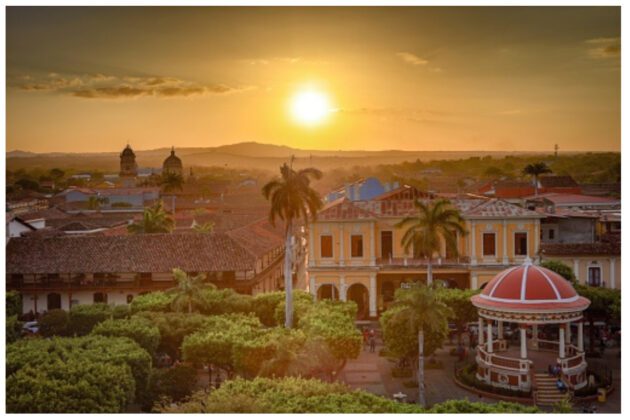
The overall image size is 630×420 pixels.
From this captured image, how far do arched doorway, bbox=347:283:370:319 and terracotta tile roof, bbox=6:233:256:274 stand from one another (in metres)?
4.16

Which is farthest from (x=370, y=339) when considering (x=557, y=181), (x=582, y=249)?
(x=557, y=181)

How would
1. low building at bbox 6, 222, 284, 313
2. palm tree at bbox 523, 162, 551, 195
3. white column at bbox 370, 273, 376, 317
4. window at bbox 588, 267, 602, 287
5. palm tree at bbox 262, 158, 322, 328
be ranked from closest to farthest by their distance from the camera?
1. palm tree at bbox 262, 158, 322, 328
2. low building at bbox 6, 222, 284, 313
3. palm tree at bbox 523, 162, 551, 195
4. window at bbox 588, 267, 602, 287
5. white column at bbox 370, 273, 376, 317

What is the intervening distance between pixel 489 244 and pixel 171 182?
523 inches

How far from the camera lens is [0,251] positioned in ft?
70.0

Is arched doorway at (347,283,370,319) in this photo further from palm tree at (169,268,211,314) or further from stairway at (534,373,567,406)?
stairway at (534,373,567,406)

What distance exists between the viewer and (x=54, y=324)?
2470 centimetres

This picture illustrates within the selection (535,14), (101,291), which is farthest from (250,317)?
(535,14)

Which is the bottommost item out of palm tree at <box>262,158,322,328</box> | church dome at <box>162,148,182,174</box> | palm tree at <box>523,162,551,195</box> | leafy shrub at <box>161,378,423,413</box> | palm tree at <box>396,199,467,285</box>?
leafy shrub at <box>161,378,423,413</box>

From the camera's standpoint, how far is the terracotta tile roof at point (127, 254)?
2703cm

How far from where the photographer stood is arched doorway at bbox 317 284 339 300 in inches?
1144

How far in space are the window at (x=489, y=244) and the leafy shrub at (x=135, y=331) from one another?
43.4 ft

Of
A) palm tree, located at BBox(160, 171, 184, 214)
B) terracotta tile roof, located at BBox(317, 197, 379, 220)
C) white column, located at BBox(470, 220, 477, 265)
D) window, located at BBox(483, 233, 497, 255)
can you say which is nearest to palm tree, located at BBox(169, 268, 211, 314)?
palm tree, located at BBox(160, 171, 184, 214)

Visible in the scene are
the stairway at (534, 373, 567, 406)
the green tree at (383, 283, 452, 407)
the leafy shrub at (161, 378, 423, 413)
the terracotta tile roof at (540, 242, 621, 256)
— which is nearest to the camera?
the leafy shrub at (161, 378, 423, 413)
